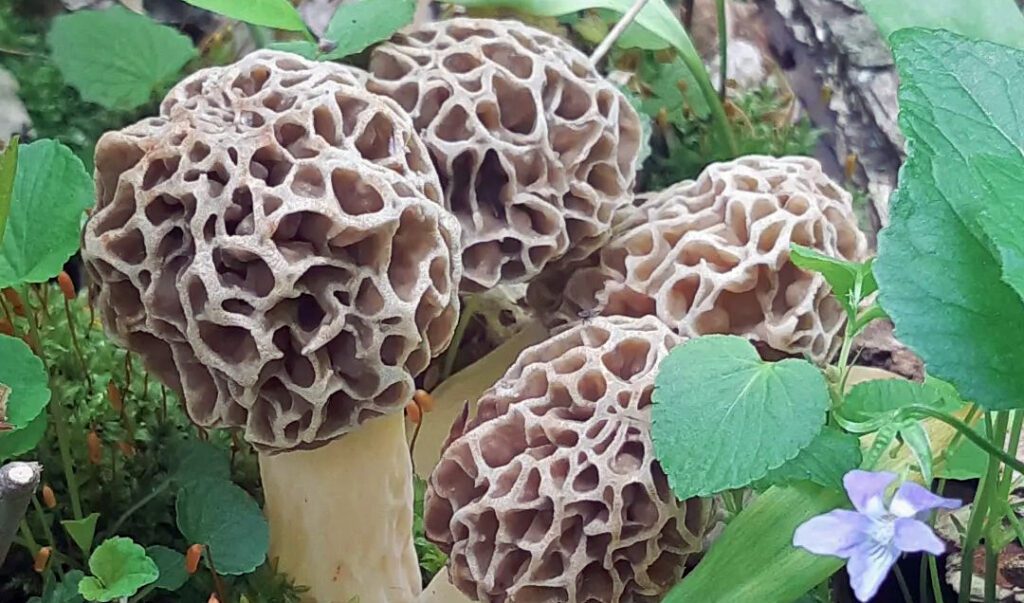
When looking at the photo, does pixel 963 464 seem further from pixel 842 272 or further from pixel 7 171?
pixel 7 171

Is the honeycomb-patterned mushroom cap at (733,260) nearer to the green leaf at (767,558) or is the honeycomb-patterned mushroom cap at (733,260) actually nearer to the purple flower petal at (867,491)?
the green leaf at (767,558)

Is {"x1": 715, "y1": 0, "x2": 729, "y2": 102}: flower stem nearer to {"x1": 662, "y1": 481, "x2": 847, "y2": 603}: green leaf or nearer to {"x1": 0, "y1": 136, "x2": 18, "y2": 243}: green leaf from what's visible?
{"x1": 662, "y1": 481, "x2": 847, "y2": 603}: green leaf

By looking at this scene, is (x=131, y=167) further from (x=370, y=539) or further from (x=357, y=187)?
(x=370, y=539)

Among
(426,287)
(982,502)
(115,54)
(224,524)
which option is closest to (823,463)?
(982,502)

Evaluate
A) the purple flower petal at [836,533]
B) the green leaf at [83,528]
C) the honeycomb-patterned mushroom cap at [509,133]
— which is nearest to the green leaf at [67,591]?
the green leaf at [83,528]

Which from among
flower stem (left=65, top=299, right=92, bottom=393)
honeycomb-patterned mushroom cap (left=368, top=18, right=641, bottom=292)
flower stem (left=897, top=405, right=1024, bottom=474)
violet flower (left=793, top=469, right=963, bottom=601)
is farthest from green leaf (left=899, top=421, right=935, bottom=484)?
flower stem (left=65, top=299, right=92, bottom=393)

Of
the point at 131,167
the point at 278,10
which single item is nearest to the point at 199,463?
the point at 131,167
